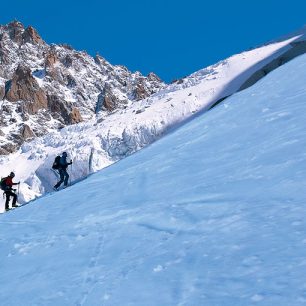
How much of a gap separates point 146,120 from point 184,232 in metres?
46.9

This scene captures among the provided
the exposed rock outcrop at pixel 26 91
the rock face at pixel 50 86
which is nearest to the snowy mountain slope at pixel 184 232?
the rock face at pixel 50 86

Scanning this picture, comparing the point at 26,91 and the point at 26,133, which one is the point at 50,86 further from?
the point at 26,133

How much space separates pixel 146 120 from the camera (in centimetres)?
5422

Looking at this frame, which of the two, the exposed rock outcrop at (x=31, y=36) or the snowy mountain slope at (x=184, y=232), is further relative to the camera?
the exposed rock outcrop at (x=31, y=36)

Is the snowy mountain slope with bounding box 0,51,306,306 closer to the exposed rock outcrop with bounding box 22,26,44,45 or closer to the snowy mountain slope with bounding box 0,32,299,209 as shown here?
the snowy mountain slope with bounding box 0,32,299,209

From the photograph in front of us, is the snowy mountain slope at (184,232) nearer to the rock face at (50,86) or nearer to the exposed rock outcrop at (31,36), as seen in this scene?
the rock face at (50,86)

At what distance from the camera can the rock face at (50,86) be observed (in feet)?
473

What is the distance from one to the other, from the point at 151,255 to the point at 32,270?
202 centimetres

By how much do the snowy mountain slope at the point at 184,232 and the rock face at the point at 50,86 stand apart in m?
108

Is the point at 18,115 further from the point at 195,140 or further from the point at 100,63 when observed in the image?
the point at 195,140

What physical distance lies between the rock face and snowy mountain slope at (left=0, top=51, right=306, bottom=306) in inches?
4250

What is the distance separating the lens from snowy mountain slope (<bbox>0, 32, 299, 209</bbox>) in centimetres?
5216

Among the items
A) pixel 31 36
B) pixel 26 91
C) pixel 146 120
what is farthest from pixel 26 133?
pixel 146 120

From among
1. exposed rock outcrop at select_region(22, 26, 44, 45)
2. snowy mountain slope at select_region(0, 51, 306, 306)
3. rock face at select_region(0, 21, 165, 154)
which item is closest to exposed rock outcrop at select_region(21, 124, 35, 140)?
rock face at select_region(0, 21, 165, 154)
